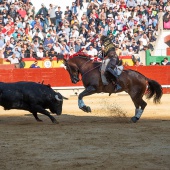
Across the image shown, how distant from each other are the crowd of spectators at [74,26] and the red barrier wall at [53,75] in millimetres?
526

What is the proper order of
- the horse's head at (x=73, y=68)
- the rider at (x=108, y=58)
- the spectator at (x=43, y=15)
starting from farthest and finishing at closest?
1. the spectator at (x=43, y=15)
2. the horse's head at (x=73, y=68)
3. the rider at (x=108, y=58)

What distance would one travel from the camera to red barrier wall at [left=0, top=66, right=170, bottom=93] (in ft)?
70.3

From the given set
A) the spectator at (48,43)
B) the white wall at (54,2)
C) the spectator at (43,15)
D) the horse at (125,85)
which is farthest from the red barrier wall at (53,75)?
the horse at (125,85)

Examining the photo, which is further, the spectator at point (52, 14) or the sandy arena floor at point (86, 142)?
the spectator at point (52, 14)

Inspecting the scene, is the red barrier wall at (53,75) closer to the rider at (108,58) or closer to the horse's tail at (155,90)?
the horse's tail at (155,90)

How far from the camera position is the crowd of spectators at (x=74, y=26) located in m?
21.9

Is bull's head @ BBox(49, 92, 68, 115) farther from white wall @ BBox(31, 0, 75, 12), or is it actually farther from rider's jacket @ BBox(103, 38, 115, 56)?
white wall @ BBox(31, 0, 75, 12)

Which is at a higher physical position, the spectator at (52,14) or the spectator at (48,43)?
the spectator at (52,14)

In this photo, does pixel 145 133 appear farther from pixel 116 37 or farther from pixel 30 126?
Answer: pixel 116 37

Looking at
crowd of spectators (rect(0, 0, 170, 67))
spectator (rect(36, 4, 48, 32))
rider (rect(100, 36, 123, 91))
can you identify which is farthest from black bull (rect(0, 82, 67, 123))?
spectator (rect(36, 4, 48, 32))

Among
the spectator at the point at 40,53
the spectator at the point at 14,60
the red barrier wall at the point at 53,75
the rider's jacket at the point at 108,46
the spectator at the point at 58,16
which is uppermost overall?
the rider's jacket at the point at 108,46

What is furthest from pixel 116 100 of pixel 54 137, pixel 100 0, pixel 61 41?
pixel 54 137

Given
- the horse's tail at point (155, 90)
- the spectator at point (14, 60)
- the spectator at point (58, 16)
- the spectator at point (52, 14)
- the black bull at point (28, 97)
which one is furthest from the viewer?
A: the spectator at point (52, 14)

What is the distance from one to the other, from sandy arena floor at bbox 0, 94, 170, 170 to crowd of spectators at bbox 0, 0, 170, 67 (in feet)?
22.7
